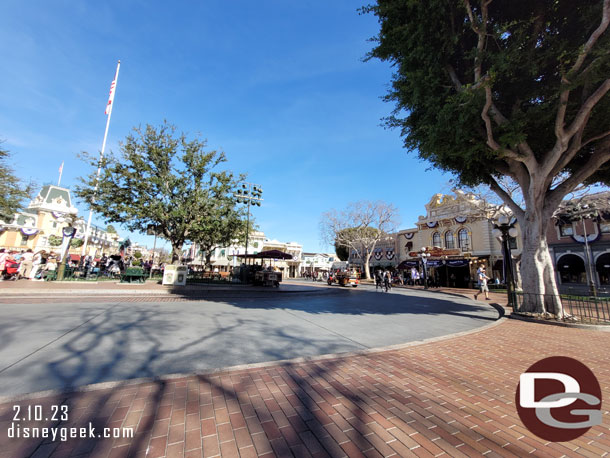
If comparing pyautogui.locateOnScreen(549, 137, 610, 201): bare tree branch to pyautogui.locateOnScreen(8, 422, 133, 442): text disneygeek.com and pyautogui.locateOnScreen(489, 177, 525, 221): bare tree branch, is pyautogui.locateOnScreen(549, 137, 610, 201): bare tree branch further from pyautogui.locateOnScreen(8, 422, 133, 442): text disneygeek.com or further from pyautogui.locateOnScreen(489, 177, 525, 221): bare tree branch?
pyautogui.locateOnScreen(8, 422, 133, 442): text disneygeek.com

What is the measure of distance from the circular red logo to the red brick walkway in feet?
0.30

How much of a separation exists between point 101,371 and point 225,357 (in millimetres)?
1598

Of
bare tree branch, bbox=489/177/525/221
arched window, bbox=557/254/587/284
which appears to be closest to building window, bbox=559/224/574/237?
arched window, bbox=557/254/587/284

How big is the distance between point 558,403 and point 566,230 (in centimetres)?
3305

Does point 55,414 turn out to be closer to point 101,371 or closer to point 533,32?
point 101,371

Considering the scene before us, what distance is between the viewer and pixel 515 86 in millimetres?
8438

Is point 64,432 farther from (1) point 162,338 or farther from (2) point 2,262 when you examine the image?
(2) point 2,262

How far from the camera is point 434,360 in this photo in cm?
424

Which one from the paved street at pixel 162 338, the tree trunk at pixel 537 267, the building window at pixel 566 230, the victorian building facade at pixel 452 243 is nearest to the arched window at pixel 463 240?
the victorian building facade at pixel 452 243

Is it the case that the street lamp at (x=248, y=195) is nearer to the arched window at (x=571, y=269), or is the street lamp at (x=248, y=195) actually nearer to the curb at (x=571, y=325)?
the curb at (x=571, y=325)

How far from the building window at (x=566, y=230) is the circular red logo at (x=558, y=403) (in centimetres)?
3092

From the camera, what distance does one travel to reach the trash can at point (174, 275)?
15.9m

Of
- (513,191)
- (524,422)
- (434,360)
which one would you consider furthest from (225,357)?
(513,191)

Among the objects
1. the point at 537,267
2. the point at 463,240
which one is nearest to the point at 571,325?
the point at 537,267
